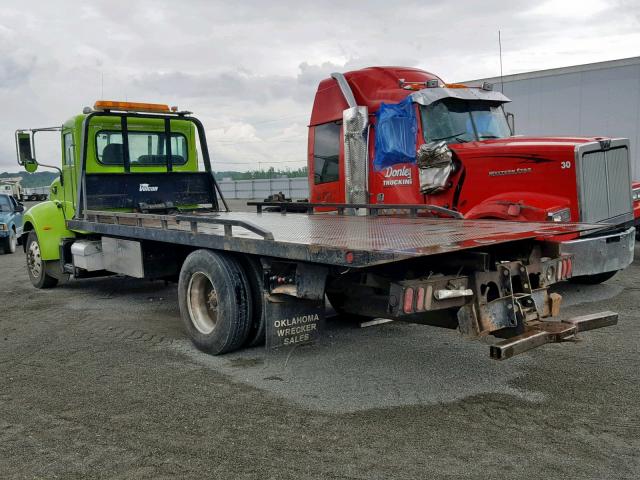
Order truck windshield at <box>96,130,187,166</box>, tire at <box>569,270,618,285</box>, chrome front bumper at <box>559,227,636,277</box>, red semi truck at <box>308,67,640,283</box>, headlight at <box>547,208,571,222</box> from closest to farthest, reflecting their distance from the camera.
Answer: chrome front bumper at <box>559,227,636,277</box> → headlight at <box>547,208,571,222</box> → red semi truck at <box>308,67,640,283</box> → tire at <box>569,270,618,285</box> → truck windshield at <box>96,130,187,166</box>

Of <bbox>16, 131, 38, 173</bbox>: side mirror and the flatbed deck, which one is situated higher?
<bbox>16, 131, 38, 173</bbox>: side mirror

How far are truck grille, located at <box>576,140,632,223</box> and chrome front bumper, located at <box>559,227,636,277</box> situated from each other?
1.03 feet

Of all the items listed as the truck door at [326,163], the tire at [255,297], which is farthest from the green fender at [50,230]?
the tire at [255,297]

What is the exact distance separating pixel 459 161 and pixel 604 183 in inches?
71.6

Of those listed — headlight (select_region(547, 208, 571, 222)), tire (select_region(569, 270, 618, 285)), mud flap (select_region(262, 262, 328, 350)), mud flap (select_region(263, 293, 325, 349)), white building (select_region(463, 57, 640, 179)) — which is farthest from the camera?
white building (select_region(463, 57, 640, 179))

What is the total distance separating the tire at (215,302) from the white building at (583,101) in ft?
35.2

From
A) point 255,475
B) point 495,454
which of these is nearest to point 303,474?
point 255,475

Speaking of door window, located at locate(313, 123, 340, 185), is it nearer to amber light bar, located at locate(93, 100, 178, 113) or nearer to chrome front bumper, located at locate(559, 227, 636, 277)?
amber light bar, located at locate(93, 100, 178, 113)

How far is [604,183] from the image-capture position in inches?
318

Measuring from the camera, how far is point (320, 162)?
405 inches

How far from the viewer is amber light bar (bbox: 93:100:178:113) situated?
9352mm

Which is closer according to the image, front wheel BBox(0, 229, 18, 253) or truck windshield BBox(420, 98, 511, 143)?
truck windshield BBox(420, 98, 511, 143)

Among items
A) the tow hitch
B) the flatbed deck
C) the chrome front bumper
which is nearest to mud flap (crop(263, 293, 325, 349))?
the flatbed deck

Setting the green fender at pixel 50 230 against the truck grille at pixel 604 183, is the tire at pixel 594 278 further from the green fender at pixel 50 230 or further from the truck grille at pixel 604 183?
the green fender at pixel 50 230
